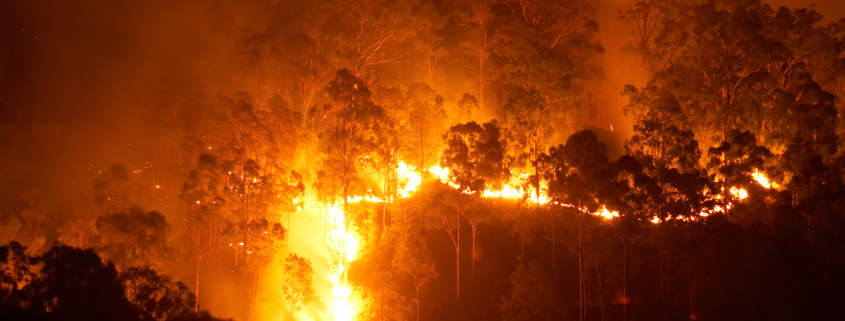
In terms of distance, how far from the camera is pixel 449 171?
97.1 feet

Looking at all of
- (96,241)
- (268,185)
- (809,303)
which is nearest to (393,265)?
(268,185)

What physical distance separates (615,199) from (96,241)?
22.3 metres

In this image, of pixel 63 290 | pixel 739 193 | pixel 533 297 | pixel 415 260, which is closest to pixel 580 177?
pixel 533 297

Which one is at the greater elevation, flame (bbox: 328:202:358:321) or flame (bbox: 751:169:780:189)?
flame (bbox: 751:169:780:189)

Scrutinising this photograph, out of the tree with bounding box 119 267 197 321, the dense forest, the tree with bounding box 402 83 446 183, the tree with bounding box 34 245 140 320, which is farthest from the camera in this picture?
the tree with bounding box 402 83 446 183

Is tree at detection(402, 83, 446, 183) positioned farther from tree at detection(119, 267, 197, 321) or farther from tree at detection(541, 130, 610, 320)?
tree at detection(119, 267, 197, 321)

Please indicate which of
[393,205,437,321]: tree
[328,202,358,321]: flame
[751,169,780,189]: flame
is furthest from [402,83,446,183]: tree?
[751,169,780,189]: flame

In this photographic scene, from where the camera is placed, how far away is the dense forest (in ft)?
82.2

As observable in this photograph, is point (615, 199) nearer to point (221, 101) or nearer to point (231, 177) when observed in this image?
point (231, 177)

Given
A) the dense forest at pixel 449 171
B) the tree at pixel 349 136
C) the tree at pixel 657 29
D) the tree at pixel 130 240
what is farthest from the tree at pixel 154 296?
the tree at pixel 657 29

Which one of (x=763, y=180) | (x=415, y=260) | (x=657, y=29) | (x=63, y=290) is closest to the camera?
(x=63, y=290)

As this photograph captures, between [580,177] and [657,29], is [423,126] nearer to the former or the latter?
[580,177]

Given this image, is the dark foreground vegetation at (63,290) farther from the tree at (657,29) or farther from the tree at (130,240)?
the tree at (657,29)

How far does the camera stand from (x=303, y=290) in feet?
105
